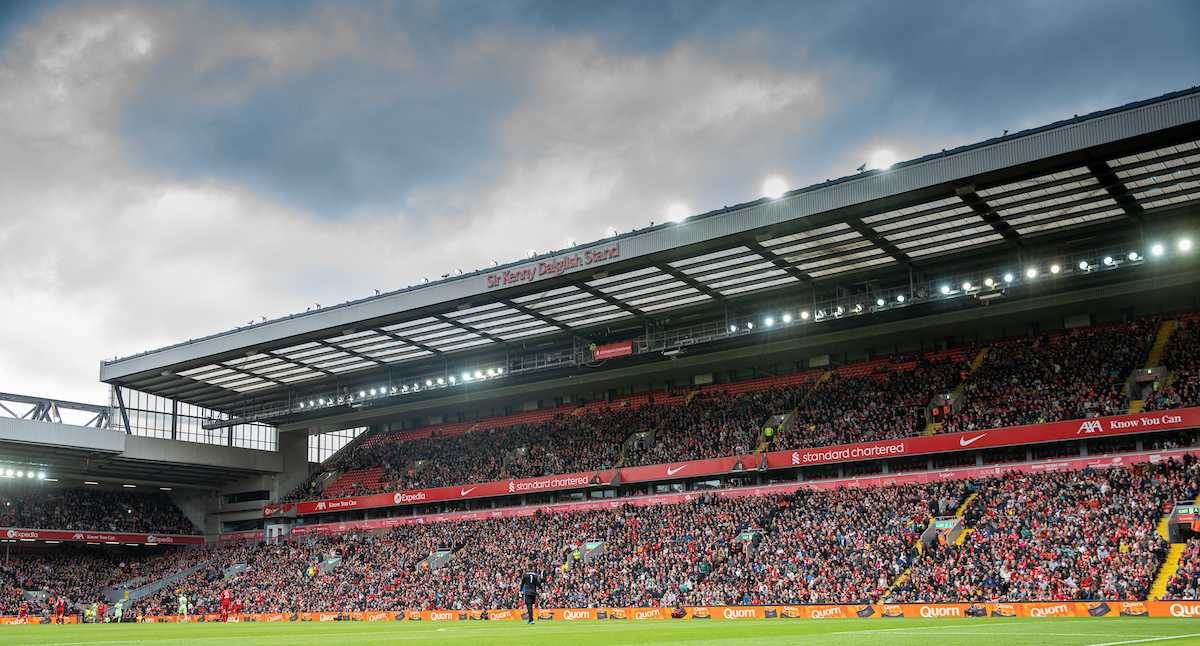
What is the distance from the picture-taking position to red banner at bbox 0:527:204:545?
5700 centimetres

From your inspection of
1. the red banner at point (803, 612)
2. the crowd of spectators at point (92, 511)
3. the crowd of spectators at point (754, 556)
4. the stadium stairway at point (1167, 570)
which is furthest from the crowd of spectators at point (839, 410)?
the red banner at point (803, 612)

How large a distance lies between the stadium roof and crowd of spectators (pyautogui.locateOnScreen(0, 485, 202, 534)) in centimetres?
1145

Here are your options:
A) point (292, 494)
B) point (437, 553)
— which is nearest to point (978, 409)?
point (437, 553)

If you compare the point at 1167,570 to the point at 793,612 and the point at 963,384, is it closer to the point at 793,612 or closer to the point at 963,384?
the point at 793,612

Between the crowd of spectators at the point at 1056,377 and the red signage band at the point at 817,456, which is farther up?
the crowd of spectators at the point at 1056,377

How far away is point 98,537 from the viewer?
200ft

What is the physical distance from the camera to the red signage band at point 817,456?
36125 millimetres

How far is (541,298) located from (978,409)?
20.7 metres

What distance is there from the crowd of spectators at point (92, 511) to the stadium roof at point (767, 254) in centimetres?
1145

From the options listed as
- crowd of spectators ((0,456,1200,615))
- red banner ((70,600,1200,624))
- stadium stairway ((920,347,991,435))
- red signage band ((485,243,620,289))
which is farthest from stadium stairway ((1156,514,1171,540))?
red signage band ((485,243,620,289))

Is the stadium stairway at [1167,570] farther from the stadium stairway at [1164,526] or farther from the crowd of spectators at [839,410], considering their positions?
the crowd of spectators at [839,410]

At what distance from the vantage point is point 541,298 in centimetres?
4369

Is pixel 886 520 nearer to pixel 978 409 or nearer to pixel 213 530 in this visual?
pixel 978 409

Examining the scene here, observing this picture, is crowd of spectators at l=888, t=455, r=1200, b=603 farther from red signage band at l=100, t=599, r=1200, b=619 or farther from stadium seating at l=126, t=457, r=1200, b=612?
red signage band at l=100, t=599, r=1200, b=619
